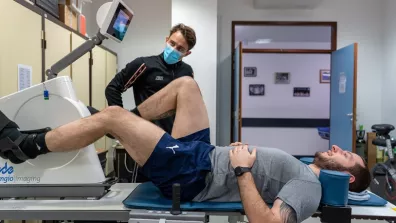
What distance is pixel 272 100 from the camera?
21.8 ft

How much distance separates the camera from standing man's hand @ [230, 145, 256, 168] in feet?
5.16

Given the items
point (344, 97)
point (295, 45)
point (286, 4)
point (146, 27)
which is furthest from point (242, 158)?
point (295, 45)

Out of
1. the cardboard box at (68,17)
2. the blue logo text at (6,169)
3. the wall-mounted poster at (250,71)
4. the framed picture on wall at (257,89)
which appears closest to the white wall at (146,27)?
the cardboard box at (68,17)

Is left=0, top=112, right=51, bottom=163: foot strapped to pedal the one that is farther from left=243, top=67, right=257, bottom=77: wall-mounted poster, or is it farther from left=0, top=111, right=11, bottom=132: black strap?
left=243, top=67, right=257, bottom=77: wall-mounted poster

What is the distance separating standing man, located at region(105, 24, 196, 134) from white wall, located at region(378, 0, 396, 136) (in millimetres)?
3399

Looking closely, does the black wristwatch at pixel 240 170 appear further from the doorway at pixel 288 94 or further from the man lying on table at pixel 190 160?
the doorway at pixel 288 94

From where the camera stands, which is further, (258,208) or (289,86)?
(289,86)

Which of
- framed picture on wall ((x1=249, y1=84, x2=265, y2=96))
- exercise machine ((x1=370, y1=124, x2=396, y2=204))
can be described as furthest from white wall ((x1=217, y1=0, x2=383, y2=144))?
framed picture on wall ((x1=249, y1=84, x2=265, y2=96))

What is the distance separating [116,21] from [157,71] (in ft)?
2.22

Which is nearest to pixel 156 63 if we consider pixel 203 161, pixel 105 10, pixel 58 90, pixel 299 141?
pixel 105 10

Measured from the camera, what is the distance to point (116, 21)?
180 centimetres

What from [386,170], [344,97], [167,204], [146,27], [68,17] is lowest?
[386,170]

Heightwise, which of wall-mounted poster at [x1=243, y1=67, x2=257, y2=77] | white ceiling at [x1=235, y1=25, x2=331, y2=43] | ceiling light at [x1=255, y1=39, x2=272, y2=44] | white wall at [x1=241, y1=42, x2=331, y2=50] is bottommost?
wall-mounted poster at [x1=243, y1=67, x2=257, y2=77]

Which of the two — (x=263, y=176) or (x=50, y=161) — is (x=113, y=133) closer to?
(x=50, y=161)
